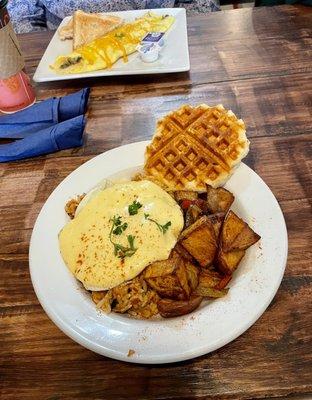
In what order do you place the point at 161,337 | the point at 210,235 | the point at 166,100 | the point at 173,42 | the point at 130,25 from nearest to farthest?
1. the point at 161,337
2. the point at 210,235
3. the point at 166,100
4. the point at 173,42
5. the point at 130,25

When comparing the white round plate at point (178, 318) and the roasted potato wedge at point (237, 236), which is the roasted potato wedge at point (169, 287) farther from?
the roasted potato wedge at point (237, 236)

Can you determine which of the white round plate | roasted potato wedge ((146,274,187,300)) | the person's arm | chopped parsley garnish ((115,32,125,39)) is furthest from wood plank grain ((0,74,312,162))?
the person's arm

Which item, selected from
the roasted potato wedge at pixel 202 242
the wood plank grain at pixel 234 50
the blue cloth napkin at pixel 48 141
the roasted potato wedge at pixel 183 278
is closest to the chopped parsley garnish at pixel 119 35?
the wood plank grain at pixel 234 50

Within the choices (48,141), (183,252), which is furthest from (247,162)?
(48,141)

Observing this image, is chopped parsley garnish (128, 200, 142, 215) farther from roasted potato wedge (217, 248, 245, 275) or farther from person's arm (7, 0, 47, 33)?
person's arm (7, 0, 47, 33)

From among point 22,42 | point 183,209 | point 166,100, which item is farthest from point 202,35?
point 183,209

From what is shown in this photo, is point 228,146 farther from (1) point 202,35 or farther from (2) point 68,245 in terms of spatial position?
(1) point 202,35

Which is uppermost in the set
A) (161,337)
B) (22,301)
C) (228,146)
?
(228,146)
